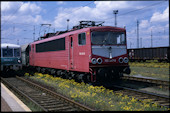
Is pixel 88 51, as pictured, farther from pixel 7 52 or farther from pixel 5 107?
pixel 7 52

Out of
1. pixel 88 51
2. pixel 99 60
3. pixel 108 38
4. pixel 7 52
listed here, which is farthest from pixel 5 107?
pixel 7 52

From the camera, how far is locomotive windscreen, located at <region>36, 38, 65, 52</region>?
1472 centimetres

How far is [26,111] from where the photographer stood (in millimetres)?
6809

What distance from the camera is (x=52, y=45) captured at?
54.3 feet

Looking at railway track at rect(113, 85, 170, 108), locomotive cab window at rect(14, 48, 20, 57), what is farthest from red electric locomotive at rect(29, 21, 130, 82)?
locomotive cab window at rect(14, 48, 20, 57)

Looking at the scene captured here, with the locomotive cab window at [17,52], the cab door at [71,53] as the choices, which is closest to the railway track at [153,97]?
the cab door at [71,53]

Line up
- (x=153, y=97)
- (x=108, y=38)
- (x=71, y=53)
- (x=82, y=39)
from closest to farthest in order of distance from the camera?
(x=153, y=97), (x=108, y=38), (x=82, y=39), (x=71, y=53)

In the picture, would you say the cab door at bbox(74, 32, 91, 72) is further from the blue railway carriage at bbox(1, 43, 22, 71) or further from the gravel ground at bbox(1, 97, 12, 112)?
the blue railway carriage at bbox(1, 43, 22, 71)

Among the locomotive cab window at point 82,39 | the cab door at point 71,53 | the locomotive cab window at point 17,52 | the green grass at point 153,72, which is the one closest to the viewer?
the locomotive cab window at point 82,39

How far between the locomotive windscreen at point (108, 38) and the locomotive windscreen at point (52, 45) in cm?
366

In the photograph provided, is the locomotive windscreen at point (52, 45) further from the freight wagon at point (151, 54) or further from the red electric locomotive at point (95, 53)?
the freight wagon at point (151, 54)

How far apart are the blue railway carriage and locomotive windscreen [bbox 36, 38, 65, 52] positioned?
219 cm

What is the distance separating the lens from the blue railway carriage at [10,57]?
18406 millimetres

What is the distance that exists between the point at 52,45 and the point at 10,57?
4.86 metres
